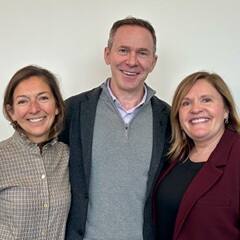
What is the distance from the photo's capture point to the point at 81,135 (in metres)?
1.65

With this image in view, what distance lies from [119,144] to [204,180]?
0.39m

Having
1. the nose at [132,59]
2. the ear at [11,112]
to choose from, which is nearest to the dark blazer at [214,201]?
the nose at [132,59]

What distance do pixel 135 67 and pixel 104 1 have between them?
48 cm

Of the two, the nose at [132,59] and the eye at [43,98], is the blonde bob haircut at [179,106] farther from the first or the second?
the eye at [43,98]

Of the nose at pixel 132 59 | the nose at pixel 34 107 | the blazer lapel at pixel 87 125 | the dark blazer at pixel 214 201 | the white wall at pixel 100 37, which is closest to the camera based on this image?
the dark blazer at pixel 214 201

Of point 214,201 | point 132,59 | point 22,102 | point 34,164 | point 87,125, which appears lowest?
point 214,201

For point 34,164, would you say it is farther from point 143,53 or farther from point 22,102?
point 143,53

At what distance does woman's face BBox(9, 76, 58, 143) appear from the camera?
4.96 ft

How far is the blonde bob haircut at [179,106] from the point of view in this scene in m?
1.58

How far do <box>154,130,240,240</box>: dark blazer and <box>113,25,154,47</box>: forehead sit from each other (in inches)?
23.6

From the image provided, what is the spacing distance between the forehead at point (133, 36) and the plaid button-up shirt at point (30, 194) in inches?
23.9

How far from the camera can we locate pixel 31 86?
153cm

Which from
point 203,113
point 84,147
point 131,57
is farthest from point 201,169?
point 131,57

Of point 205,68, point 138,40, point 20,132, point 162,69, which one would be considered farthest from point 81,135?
point 205,68
